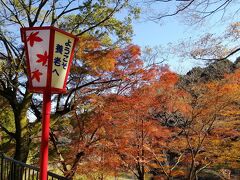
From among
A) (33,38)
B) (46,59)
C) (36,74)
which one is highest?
(33,38)

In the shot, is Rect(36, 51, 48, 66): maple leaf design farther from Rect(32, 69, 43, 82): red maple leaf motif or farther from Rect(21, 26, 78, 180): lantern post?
Rect(32, 69, 43, 82): red maple leaf motif

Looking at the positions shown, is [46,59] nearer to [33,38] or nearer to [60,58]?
[60,58]

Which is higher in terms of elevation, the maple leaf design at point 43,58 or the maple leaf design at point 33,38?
the maple leaf design at point 33,38

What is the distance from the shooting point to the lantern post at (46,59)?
3.96 m

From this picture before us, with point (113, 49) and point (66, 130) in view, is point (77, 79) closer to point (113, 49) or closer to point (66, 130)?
point (113, 49)

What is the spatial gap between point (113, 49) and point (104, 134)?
3.50 metres

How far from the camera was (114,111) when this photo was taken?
12.4 meters

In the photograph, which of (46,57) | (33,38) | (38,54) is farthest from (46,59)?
(33,38)

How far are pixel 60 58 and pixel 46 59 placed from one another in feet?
0.60

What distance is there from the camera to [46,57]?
Answer: 13.1 feet

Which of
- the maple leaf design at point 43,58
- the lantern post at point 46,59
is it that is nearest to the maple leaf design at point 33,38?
the lantern post at point 46,59

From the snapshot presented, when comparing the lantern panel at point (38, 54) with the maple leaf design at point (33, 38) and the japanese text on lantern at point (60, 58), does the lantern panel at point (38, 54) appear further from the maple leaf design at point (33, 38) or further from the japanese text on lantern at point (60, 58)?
the japanese text on lantern at point (60, 58)

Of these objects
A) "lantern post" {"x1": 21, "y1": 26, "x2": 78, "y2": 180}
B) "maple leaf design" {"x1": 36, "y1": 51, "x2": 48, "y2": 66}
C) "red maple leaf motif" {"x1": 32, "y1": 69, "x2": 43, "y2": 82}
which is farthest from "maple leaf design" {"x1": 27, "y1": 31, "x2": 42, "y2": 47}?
"red maple leaf motif" {"x1": 32, "y1": 69, "x2": 43, "y2": 82}

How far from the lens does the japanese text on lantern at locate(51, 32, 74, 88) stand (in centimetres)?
401
